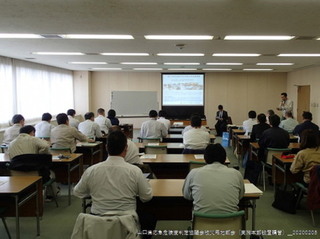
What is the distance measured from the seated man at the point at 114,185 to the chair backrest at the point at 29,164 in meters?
1.75

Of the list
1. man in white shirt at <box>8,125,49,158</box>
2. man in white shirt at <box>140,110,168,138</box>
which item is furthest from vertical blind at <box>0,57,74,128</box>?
man in white shirt at <box>8,125,49,158</box>

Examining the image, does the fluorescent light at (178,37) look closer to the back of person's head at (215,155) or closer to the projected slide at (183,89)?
the back of person's head at (215,155)

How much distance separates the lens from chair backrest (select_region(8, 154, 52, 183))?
373 centimetres

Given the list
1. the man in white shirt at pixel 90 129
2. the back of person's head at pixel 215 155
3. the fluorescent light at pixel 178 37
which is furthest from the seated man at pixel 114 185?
the man in white shirt at pixel 90 129

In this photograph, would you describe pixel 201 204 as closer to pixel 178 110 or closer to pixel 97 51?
pixel 97 51

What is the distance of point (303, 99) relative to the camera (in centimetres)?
1215

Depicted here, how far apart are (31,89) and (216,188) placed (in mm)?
9024

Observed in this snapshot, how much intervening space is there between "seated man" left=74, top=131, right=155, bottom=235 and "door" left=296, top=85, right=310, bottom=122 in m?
11.2

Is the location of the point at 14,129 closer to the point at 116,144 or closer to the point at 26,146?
the point at 26,146

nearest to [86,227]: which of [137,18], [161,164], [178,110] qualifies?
[161,164]

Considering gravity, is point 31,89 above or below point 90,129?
above

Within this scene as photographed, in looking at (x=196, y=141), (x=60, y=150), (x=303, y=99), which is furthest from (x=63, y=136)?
(x=303, y=99)

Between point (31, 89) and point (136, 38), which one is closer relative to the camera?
point (136, 38)

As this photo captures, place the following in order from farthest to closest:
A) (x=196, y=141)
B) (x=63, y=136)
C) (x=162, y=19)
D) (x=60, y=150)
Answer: (x=63, y=136), (x=60, y=150), (x=196, y=141), (x=162, y=19)
